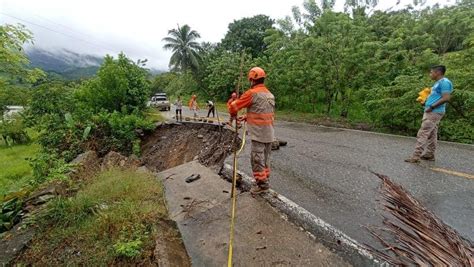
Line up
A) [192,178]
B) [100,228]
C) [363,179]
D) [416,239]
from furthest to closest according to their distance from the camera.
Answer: [192,178] < [363,179] < [100,228] < [416,239]

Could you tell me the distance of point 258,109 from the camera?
394 centimetres

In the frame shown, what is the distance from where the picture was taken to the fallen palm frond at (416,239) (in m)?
2.12

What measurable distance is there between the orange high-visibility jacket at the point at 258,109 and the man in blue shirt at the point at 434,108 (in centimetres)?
313

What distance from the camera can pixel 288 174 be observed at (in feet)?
16.5

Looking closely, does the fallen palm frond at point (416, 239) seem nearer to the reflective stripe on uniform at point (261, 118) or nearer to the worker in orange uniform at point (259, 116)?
the worker in orange uniform at point (259, 116)

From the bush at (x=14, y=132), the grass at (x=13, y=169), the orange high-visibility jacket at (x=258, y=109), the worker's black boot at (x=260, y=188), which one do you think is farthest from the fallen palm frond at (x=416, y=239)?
the bush at (x=14, y=132)

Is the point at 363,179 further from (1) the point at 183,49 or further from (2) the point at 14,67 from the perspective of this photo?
(1) the point at 183,49

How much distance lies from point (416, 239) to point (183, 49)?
37.3 m

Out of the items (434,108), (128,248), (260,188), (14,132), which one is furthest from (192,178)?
(14,132)

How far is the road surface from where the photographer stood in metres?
3.26

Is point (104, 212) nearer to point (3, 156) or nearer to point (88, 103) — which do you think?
point (88, 103)

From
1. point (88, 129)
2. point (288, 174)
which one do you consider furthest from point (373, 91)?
point (88, 129)

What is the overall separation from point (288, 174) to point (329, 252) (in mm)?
2353

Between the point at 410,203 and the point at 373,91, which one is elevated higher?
the point at 373,91
